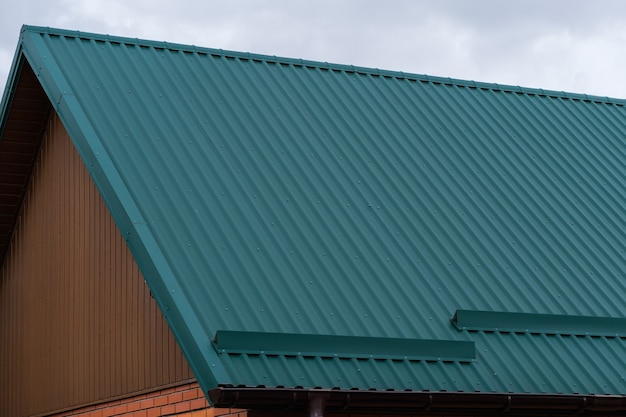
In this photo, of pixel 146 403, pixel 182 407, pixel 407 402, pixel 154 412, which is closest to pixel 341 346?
pixel 407 402

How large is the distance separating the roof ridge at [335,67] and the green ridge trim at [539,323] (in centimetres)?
643

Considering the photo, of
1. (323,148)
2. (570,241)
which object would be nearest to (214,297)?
(323,148)

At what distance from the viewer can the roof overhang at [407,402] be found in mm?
11070

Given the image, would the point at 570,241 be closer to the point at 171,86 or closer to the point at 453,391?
the point at 453,391

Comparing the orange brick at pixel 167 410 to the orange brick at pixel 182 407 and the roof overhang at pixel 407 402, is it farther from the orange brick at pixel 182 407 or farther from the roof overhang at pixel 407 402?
the roof overhang at pixel 407 402

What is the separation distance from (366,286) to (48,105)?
6.56m

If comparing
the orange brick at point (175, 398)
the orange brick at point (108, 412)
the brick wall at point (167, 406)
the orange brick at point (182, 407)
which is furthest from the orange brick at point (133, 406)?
the orange brick at point (182, 407)

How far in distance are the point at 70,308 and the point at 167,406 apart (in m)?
3.88

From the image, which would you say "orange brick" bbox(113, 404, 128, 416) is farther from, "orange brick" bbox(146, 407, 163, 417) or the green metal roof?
the green metal roof

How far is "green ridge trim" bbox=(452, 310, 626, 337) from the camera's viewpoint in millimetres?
13617

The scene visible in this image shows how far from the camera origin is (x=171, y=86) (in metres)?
16.9

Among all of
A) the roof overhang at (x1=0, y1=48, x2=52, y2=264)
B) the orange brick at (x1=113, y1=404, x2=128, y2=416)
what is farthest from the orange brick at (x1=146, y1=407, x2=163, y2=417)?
the roof overhang at (x1=0, y1=48, x2=52, y2=264)

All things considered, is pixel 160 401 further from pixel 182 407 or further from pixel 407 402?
pixel 407 402

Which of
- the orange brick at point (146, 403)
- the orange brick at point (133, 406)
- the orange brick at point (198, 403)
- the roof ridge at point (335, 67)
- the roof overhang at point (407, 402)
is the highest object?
the roof ridge at point (335, 67)
